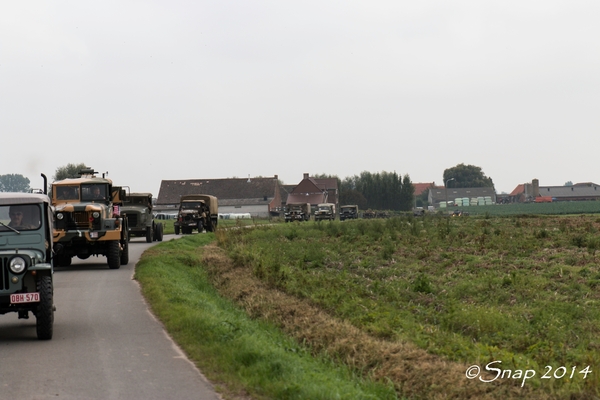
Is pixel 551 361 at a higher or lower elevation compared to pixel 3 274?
lower

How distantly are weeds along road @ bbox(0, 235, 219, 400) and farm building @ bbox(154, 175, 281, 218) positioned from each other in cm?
10070

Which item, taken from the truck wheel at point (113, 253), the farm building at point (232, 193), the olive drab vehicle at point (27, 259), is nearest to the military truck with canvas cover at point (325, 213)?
the farm building at point (232, 193)

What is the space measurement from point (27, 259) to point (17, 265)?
0.17m

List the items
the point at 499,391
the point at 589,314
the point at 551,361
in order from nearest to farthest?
1. the point at 499,391
2. the point at 551,361
3. the point at 589,314

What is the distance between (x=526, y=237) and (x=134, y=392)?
23982 mm

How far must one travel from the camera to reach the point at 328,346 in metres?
11.5

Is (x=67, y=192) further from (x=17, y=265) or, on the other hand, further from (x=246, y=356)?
(x=246, y=356)

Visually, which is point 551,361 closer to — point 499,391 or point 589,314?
point 499,391

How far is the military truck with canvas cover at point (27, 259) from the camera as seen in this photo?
1209 cm

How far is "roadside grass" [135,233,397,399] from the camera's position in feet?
27.9

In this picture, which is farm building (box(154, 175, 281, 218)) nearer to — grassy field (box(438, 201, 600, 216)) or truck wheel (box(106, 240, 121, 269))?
grassy field (box(438, 201, 600, 216))

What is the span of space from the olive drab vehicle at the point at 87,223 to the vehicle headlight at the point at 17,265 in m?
12.2

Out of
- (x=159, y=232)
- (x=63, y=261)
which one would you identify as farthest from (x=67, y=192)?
(x=159, y=232)

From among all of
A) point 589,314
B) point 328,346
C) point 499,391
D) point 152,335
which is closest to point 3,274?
point 152,335
